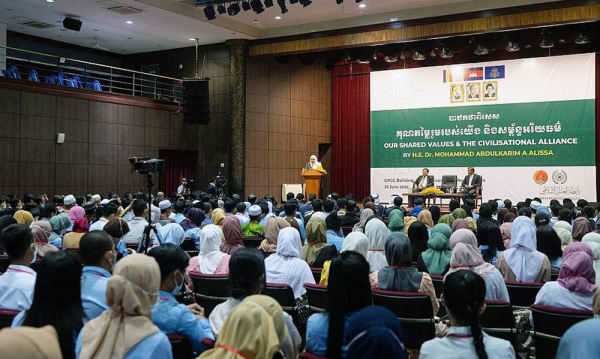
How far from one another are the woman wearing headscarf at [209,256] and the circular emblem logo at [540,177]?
1191 centimetres

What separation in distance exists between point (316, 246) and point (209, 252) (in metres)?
0.97

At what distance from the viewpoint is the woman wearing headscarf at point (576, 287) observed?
132 inches

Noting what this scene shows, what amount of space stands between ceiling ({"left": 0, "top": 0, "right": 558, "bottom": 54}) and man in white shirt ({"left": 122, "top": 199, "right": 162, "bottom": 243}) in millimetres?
7500

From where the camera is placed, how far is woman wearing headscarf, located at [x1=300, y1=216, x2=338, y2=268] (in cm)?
499

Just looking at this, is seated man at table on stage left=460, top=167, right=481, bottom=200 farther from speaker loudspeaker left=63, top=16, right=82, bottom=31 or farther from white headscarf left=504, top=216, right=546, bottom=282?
speaker loudspeaker left=63, top=16, right=82, bottom=31

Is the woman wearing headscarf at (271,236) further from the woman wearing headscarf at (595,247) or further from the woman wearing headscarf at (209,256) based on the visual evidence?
the woman wearing headscarf at (595,247)

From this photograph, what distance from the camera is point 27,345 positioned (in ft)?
4.27

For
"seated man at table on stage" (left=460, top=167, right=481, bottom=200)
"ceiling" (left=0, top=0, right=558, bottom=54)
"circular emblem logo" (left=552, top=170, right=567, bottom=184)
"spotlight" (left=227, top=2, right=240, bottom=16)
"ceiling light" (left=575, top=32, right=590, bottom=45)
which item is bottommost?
"seated man at table on stage" (left=460, top=167, right=481, bottom=200)

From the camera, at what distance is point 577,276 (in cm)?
338

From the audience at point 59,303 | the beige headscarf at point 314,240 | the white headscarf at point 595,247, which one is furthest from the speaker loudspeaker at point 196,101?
the audience at point 59,303

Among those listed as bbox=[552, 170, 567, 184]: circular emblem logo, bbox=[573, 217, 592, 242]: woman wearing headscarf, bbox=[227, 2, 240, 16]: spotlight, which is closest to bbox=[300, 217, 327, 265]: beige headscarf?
bbox=[573, 217, 592, 242]: woman wearing headscarf

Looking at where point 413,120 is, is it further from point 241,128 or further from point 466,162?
point 241,128

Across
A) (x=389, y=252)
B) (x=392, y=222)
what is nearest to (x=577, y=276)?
(x=389, y=252)

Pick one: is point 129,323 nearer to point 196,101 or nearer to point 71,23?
point 71,23
